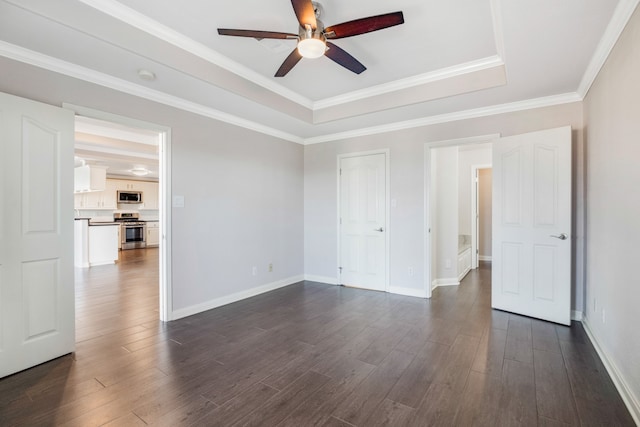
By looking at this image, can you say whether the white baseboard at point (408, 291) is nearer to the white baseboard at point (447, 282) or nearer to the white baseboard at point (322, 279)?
the white baseboard at point (447, 282)

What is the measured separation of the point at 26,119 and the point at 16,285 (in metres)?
1.27

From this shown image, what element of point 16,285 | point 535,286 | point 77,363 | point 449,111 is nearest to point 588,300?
point 535,286

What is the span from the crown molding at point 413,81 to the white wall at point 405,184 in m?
0.84

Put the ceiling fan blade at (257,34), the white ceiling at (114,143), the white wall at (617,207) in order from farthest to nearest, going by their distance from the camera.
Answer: the white ceiling at (114,143), the ceiling fan blade at (257,34), the white wall at (617,207)

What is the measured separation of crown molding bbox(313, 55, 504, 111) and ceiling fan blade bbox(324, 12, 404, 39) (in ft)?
4.92

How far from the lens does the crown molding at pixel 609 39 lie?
6.05 ft

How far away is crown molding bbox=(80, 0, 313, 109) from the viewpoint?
6.99ft

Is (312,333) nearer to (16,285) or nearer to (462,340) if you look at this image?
(462,340)

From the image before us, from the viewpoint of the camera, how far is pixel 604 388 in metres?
2.02

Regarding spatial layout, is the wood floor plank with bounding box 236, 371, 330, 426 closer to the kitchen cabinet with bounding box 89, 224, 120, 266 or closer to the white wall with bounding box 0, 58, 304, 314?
the white wall with bounding box 0, 58, 304, 314

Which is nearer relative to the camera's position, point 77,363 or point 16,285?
point 16,285

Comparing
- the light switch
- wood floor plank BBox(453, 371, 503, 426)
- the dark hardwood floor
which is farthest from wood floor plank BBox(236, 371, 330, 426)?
the light switch

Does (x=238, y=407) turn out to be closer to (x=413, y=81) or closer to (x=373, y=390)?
(x=373, y=390)

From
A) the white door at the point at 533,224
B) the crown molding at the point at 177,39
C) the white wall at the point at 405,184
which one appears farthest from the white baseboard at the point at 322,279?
the crown molding at the point at 177,39
